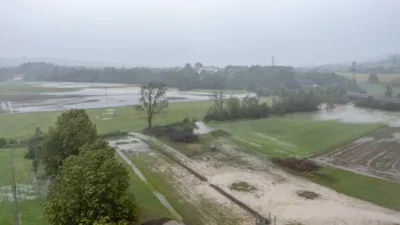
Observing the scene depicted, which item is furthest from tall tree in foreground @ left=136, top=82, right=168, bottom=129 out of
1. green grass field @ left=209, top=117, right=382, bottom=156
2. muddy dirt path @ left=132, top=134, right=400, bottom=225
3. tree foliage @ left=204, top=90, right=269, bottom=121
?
muddy dirt path @ left=132, top=134, right=400, bottom=225

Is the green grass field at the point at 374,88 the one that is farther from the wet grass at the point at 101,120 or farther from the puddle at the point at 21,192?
the puddle at the point at 21,192

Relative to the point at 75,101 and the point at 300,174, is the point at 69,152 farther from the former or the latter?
the point at 75,101

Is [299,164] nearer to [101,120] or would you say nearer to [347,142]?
[347,142]

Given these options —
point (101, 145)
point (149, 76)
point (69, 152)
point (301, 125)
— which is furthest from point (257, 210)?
point (149, 76)

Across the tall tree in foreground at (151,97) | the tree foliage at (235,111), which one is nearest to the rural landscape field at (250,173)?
the tall tree in foreground at (151,97)

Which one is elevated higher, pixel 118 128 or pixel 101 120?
pixel 101 120

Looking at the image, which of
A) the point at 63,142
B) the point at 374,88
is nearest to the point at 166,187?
the point at 63,142
